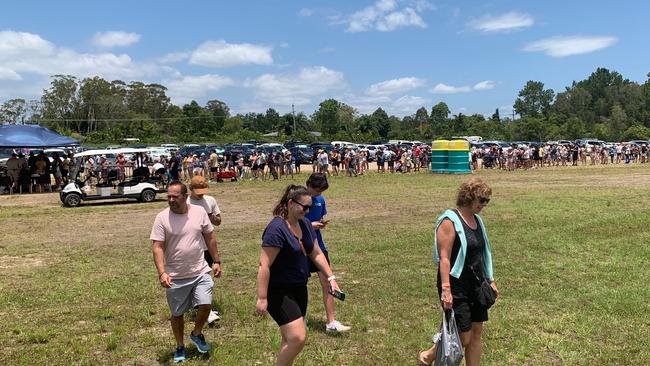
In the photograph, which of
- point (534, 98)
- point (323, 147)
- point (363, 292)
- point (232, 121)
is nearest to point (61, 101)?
point (232, 121)

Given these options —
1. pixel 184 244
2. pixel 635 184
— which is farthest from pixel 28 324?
pixel 635 184

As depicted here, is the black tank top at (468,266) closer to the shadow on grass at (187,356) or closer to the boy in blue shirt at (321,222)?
the boy in blue shirt at (321,222)

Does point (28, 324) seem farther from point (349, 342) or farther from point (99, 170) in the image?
point (99, 170)

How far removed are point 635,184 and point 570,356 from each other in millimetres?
19252

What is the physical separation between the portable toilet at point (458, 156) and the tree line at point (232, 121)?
5237cm

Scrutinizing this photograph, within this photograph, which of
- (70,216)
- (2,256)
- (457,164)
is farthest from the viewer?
(457,164)

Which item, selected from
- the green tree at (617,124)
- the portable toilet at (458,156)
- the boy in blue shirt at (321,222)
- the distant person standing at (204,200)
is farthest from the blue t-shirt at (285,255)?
Answer: the green tree at (617,124)

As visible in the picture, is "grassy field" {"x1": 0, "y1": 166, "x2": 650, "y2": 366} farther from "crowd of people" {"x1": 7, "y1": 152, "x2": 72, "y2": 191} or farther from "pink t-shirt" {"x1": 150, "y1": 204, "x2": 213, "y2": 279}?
"crowd of people" {"x1": 7, "y1": 152, "x2": 72, "y2": 191}

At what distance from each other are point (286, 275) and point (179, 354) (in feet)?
5.54

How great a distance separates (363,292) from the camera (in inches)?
283

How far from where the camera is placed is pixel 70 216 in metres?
15.8

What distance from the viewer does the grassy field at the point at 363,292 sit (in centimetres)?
521

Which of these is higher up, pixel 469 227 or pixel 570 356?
pixel 469 227

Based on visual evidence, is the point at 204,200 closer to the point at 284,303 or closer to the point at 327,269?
the point at 327,269
